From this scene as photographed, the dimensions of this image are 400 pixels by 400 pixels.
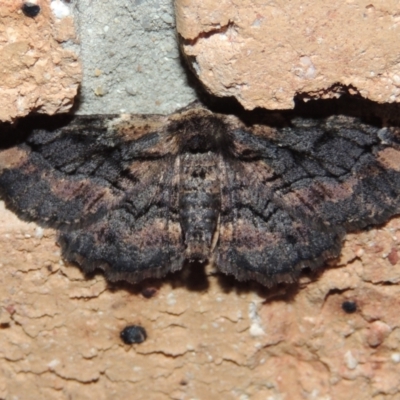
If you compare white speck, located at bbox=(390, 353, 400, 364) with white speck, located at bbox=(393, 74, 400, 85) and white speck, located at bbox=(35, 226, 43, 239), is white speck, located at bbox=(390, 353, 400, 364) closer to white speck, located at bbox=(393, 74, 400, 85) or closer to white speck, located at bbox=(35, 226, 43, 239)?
white speck, located at bbox=(393, 74, 400, 85)

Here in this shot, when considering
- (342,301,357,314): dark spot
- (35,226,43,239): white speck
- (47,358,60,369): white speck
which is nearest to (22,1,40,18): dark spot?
(35,226,43,239): white speck

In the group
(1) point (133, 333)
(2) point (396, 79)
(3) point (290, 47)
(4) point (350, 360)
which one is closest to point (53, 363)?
(1) point (133, 333)

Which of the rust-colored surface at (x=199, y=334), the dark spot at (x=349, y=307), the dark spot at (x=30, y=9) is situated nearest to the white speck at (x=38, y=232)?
the rust-colored surface at (x=199, y=334)

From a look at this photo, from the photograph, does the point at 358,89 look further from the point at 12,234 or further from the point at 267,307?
the point at 12,234

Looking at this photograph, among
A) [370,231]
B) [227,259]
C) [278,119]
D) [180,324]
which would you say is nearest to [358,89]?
[278,119]

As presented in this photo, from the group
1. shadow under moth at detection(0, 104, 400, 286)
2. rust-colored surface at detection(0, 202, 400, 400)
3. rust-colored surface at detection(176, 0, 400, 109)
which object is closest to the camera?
rust-colored surface at detection(176, 0, 400, 109)

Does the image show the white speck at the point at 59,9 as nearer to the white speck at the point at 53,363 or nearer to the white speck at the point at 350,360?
the white speck at the point at 53,363

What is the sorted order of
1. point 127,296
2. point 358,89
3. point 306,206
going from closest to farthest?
point 358,89, point 306,206, point 127,296
